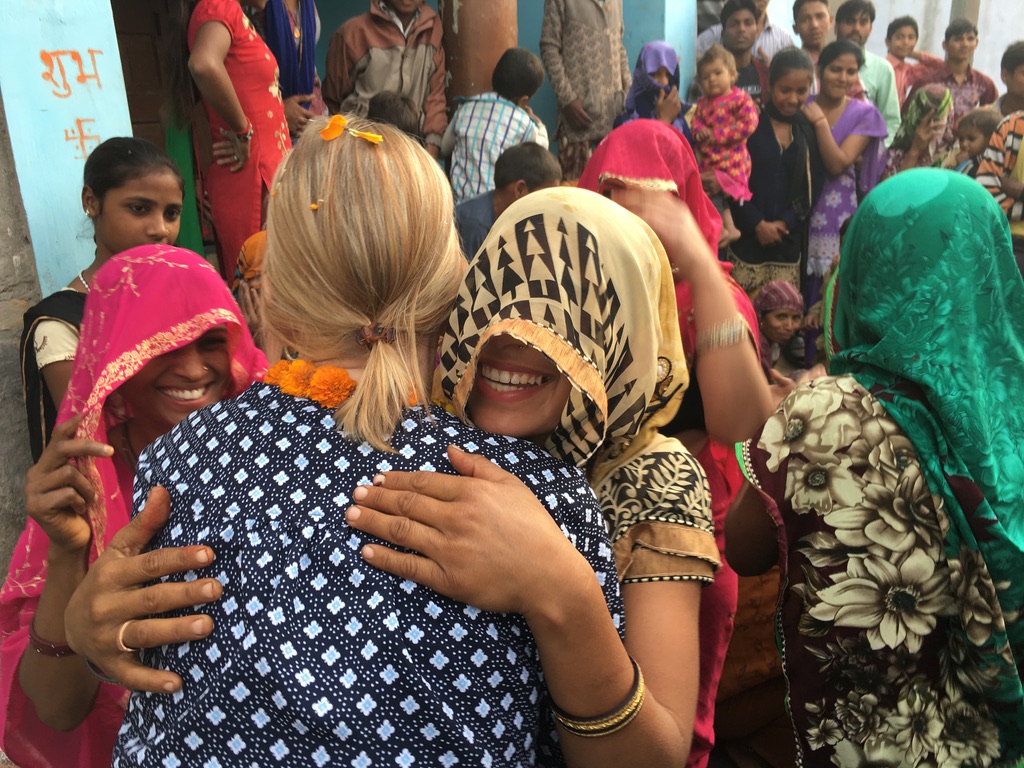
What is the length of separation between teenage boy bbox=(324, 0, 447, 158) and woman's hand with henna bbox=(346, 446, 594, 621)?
418 centimetres

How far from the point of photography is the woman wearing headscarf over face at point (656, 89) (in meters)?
6.25

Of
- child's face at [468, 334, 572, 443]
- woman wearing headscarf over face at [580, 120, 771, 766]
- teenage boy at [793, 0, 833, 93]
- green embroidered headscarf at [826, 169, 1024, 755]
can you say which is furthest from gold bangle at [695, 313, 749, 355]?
teenage boy at [793, 0, 833, 93]

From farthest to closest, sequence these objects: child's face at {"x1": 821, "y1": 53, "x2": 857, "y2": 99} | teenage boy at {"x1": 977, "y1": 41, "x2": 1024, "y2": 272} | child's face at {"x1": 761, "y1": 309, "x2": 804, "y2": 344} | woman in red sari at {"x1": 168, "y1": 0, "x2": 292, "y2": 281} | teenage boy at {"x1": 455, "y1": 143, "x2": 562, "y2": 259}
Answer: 1. child's face at {"x1": 821, "y1": 53, "x2": 857, "y2": 99}
2. teenage boy at {"x1": 977, "y1": 41, "x2": 1024, "y2": 272}
3. child's face at {"x1": 761, "y1": 309, "x2": 804, "y2": 344}
4. teenage boy at {"x1": 455, "y1": 143, "x2": 562, "y2": 259}
5. woman in red sari at {"x1": 168, "y1": 0, "x2": 292, "y2": 281}

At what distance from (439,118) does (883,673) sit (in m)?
4.31

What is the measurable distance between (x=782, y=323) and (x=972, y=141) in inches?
142

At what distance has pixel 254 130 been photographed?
3639mm

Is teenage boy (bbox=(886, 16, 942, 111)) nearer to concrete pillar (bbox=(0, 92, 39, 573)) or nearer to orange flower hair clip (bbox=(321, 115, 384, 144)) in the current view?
concrete pillar (bbox=(0, 92, 39, 573))

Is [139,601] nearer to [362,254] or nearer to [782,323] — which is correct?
[362,254]

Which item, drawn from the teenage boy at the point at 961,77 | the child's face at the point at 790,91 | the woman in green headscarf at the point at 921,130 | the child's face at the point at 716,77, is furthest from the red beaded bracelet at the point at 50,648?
the teenage boy at the point at 961,77

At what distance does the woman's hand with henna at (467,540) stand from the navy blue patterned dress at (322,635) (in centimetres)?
3

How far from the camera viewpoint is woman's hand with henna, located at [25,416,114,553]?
1.47 metres

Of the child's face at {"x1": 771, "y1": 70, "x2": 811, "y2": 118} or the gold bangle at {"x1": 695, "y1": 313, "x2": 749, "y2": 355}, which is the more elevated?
the child's face at {"x1": 771, "y1": 70, "x2": 811, "y2": 118}

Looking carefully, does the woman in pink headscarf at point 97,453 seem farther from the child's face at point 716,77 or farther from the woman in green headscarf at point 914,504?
the child's face at point 716,77

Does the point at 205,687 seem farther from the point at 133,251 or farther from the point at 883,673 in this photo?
the point at 883,673
